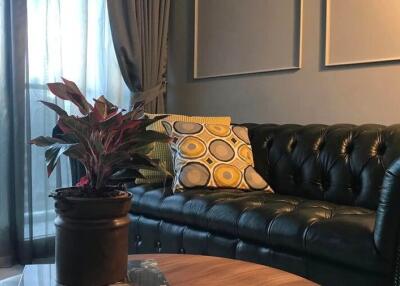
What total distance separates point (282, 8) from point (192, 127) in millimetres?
1005

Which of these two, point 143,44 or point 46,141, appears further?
point 143,44

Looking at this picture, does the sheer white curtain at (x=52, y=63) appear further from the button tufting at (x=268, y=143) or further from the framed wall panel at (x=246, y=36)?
the button tufting at (x=268, y=143)

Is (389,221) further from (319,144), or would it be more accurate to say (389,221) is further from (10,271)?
(10,271)

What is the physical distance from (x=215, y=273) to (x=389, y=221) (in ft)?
2.07

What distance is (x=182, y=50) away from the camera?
3654 millimetres

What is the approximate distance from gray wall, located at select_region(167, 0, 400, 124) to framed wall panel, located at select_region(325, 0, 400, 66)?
5 centimetres

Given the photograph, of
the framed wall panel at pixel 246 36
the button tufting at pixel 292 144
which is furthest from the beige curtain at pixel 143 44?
the button tufting at pixel 292 144

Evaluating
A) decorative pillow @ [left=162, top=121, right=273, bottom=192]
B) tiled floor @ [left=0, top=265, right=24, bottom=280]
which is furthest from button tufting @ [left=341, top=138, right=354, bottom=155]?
tiled floor @ [left=0, top=265, right=24, bottom=280]

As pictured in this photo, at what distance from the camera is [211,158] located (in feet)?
7.79

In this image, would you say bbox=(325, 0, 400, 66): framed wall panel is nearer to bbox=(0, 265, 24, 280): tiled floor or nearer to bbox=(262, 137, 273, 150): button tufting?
bbox=(262, 137, 273, 150): button tufting

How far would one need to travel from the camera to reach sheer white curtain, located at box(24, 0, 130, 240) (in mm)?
2857

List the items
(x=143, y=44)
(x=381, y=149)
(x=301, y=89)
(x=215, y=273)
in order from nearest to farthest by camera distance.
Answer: (x=215, y=273) < (x=381, y=149) < (x=301, y=89) < (x=143, y=44)

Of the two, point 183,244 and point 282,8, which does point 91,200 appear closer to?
point 183,244

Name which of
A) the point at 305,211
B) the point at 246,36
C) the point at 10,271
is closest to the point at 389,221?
the point at 305,211
